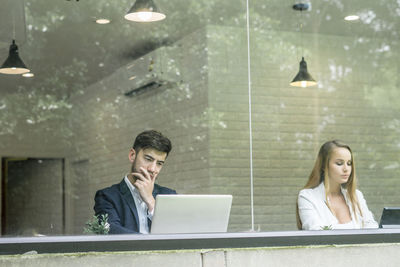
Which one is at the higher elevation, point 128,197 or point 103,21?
point 103,21

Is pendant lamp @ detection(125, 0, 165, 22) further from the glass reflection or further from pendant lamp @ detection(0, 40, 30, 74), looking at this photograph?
pendant lamp @ detection(0, 40, 30, 74)

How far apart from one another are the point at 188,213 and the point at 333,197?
150 centimetres

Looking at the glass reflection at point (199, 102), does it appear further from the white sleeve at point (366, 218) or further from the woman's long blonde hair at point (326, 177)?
the white sleeve at point (366, 218)

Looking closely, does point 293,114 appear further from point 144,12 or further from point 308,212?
point 308,212

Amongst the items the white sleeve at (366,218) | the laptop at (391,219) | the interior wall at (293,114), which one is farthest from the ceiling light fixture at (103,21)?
the laptop at (391,219)

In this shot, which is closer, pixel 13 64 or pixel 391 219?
pixel 391 219

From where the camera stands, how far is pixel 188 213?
3.61 meters

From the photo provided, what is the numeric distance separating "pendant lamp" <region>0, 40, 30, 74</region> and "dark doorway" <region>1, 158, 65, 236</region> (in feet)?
2.47

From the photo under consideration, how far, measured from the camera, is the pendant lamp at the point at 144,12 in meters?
6.49

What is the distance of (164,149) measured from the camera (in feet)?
14.7

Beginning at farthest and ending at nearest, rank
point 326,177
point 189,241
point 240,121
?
point 240,121, point 326,177, point 189,241

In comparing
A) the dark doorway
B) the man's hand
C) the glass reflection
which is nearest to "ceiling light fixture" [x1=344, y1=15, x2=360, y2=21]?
the glass reflection

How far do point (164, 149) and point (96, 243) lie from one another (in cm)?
117

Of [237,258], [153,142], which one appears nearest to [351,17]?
[153,142]
